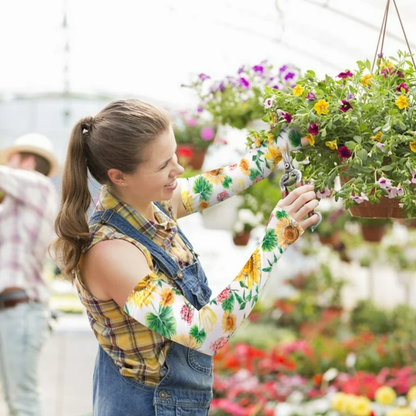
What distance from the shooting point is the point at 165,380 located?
157 centimetres

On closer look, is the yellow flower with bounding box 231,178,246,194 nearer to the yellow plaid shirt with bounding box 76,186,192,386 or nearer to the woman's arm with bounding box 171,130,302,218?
the woman's arm with bounding box 171,130,302,218

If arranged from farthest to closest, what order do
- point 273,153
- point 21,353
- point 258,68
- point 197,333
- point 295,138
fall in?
1. point 21,353
2. point 258,68
3. point 273,153
4. point 295,138
5. point 197,333

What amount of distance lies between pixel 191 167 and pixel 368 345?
9.18 ft

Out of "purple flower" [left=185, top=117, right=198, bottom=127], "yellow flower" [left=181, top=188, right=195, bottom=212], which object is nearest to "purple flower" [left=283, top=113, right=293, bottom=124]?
"yellow flower" [left=181, top=188, right=195, bottom=212]

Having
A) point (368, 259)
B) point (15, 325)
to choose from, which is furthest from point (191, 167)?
point (368, 259)

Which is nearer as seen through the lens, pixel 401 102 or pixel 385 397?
pixel 401 102

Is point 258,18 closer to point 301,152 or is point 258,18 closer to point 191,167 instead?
point 191,167

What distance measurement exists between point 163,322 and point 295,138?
20.2 inches

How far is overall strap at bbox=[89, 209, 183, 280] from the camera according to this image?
158 centimetres

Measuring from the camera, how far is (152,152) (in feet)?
4.97

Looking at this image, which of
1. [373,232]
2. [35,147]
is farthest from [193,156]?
[373,232]

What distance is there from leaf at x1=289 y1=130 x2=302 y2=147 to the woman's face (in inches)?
10.6

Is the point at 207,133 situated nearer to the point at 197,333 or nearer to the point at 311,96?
the point at 311,96

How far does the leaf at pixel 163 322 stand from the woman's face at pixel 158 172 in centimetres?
27
